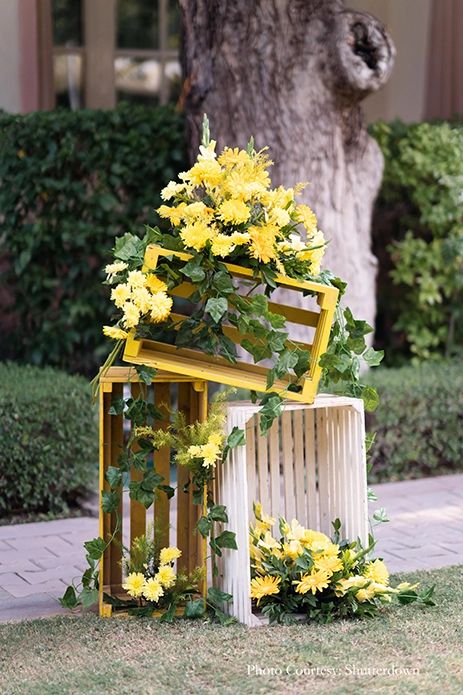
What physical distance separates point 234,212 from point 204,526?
106 cm

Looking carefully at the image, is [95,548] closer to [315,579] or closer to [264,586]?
[264,586]

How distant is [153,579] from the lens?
12.5ft

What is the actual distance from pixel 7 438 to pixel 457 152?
3.33 m

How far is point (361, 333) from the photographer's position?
3.88 meters

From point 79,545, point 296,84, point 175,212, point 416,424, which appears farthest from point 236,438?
point 296,84

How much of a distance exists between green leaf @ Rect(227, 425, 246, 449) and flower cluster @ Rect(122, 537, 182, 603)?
1.47 ft

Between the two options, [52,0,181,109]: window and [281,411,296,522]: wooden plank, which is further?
[52,0,181,109]: window

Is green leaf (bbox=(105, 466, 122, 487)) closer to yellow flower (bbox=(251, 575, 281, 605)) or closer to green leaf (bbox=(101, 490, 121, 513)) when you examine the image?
green leaf (bbox=(101, 490, 121, 513))

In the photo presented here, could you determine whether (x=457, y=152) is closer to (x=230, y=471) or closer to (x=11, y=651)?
(x=230, y=471)

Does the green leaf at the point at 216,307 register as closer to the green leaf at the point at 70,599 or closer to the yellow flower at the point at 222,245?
the yellow flower at the point at 222,245

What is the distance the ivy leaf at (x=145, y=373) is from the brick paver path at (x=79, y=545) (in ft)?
3.22

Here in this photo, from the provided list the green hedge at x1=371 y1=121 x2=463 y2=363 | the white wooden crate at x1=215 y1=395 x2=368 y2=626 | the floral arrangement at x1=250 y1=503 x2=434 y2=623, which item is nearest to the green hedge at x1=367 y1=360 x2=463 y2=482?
the green hedge at x1=371 y1=121 x2=463 y2=363

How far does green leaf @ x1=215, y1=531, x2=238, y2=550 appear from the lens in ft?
12.3

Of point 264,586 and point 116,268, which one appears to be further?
point 264,586
